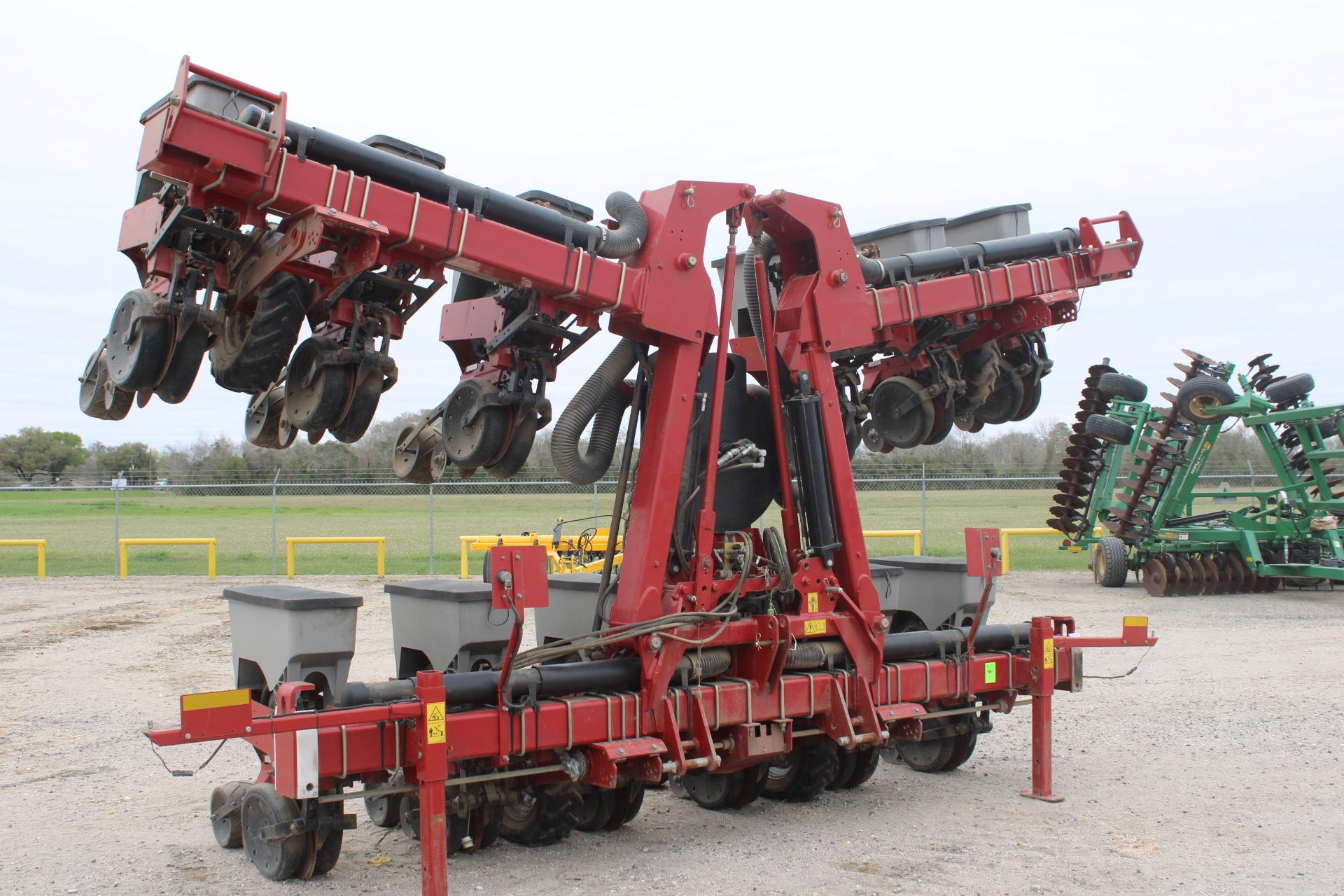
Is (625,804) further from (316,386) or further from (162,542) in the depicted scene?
(162,542)

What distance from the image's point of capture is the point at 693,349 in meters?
5.92

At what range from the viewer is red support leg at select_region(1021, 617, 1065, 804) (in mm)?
6746

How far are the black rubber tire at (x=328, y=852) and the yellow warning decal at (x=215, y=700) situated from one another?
39.9 inches

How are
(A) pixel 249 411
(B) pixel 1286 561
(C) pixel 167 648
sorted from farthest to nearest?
1. (B) pixel 1286 561
2. (C) pixel 167 648
3. (A) pixel 249 411

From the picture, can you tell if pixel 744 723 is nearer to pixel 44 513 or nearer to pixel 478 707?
pixel 478 707

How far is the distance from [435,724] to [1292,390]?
16.1m

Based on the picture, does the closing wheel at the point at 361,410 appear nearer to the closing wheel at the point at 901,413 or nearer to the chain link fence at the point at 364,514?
the closing wheel at the point at 901,413

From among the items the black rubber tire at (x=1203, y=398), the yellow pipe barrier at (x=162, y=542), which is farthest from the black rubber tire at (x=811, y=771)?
the yellow pipe barrier at (x=162, y=542)

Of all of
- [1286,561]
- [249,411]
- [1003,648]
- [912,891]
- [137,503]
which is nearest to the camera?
[912,891]

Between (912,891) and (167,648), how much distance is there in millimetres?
10091

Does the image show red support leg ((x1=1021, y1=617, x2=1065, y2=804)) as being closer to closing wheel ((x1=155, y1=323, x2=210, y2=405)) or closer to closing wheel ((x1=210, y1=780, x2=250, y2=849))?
closing wheel ((x1=210, y1=780, x2=250, y2=849))

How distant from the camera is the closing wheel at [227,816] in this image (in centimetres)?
549

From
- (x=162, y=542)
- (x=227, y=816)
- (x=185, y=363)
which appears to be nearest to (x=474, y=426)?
(x=185, y=363)

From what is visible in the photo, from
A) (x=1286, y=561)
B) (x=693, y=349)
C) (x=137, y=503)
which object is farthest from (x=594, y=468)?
(x=137, y=503)
